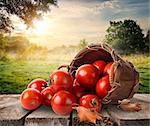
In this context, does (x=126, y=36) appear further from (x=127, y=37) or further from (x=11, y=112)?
(x=11, y=112)

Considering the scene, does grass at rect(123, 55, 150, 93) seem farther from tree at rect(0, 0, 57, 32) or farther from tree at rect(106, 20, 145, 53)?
tree at rect(0, 0, 57, 32)

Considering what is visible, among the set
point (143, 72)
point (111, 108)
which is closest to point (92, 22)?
point (143, 72)

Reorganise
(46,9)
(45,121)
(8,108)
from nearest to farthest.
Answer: (45,121)
(8,108)
(46,9)

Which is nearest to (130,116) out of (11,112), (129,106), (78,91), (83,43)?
(129,106)

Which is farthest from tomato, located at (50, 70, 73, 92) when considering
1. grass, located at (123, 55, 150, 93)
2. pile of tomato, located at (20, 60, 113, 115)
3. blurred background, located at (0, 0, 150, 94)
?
grass, located at (123, 55, 150, 93)

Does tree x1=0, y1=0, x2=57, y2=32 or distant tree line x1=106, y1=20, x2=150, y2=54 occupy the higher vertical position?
tree x1=0, y1=0, x2=57, y2=32

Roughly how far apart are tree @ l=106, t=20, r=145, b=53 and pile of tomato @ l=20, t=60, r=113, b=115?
624 mm

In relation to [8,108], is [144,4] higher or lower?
higher

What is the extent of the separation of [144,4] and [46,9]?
1.49 ft

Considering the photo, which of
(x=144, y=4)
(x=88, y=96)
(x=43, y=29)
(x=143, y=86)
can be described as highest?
(x=144, y=4)

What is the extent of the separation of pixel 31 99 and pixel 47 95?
0.15 ft

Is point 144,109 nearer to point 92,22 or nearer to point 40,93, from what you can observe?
point 40,93

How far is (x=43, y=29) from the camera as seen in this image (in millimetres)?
1620

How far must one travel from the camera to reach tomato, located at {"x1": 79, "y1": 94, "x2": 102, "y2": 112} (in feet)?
2.96
